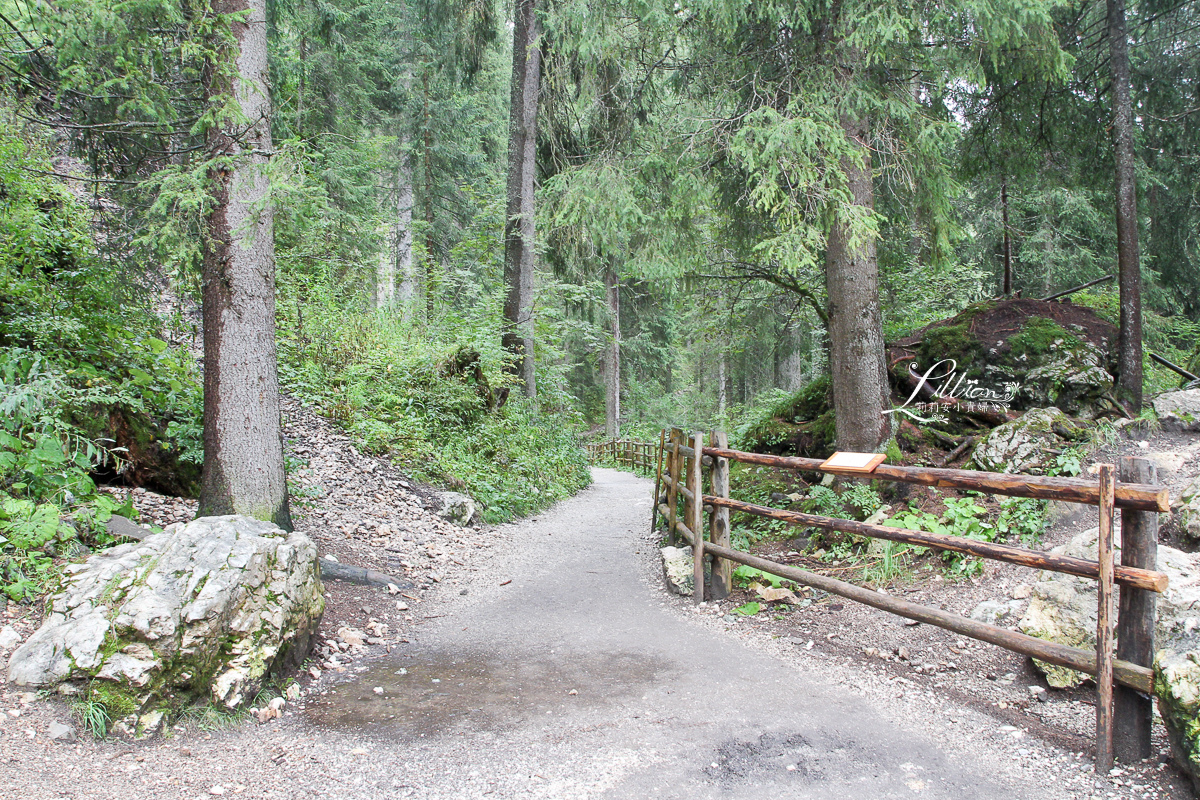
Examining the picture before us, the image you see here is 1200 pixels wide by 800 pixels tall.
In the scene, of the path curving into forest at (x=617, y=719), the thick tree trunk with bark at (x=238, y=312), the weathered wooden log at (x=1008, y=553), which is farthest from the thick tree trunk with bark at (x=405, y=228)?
the weathered wooden log at (x=1008, y=553)

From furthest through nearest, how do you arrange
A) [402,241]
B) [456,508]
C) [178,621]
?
[402,241] < [456,508] < [178,621]

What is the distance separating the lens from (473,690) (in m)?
3.97

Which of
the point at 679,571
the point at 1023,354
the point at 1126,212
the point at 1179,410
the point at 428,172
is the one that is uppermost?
the point at 428,172

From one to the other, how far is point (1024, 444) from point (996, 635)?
392cm

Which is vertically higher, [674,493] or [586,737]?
[674,493]

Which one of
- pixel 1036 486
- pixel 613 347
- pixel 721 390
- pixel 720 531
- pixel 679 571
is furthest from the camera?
pixel 721 390

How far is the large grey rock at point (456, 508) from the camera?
835cm

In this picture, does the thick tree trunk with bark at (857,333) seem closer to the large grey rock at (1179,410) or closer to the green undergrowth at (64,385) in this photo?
the large grey rock at (1179,410)

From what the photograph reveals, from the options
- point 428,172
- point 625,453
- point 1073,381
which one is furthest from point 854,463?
point 625,453

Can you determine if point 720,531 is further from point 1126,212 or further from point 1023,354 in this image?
point 1126,212

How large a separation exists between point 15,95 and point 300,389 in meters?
5.29

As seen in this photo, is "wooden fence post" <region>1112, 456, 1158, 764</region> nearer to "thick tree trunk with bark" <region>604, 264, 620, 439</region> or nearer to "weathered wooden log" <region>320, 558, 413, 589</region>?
"weathered wooden log" <region>320, 558, 413, 589</region>

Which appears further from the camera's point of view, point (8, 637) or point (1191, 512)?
point (1191, 512)

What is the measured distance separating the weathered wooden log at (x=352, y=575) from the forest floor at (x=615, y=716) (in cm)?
11
